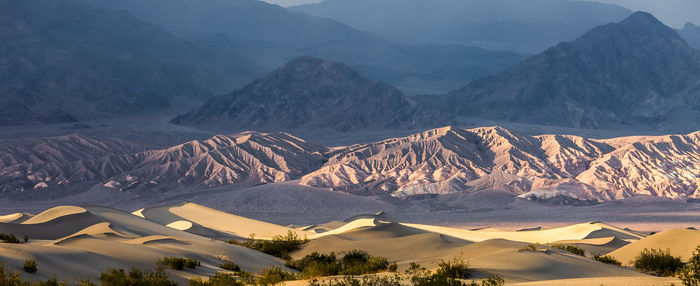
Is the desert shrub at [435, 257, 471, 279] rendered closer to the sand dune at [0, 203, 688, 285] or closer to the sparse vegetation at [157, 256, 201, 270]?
the sand dune at [0, 203, 688, 285]

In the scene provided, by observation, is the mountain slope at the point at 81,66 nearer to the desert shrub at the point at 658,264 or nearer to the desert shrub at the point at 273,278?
the desert shrub at the point at 273,278

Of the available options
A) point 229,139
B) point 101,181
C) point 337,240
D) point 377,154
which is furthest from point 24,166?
point 337,240

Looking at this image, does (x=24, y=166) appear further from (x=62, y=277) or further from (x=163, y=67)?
(x=163, y=67)

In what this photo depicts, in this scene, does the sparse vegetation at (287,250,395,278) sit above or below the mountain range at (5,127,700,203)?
below

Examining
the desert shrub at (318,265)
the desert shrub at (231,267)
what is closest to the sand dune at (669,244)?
the desert shrub at (318,265)

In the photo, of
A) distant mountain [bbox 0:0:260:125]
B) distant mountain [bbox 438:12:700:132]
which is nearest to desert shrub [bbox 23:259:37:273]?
distant mountain [bbox 0:0:260:125]

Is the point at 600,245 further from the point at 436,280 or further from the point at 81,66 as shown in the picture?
the point at 81,66
